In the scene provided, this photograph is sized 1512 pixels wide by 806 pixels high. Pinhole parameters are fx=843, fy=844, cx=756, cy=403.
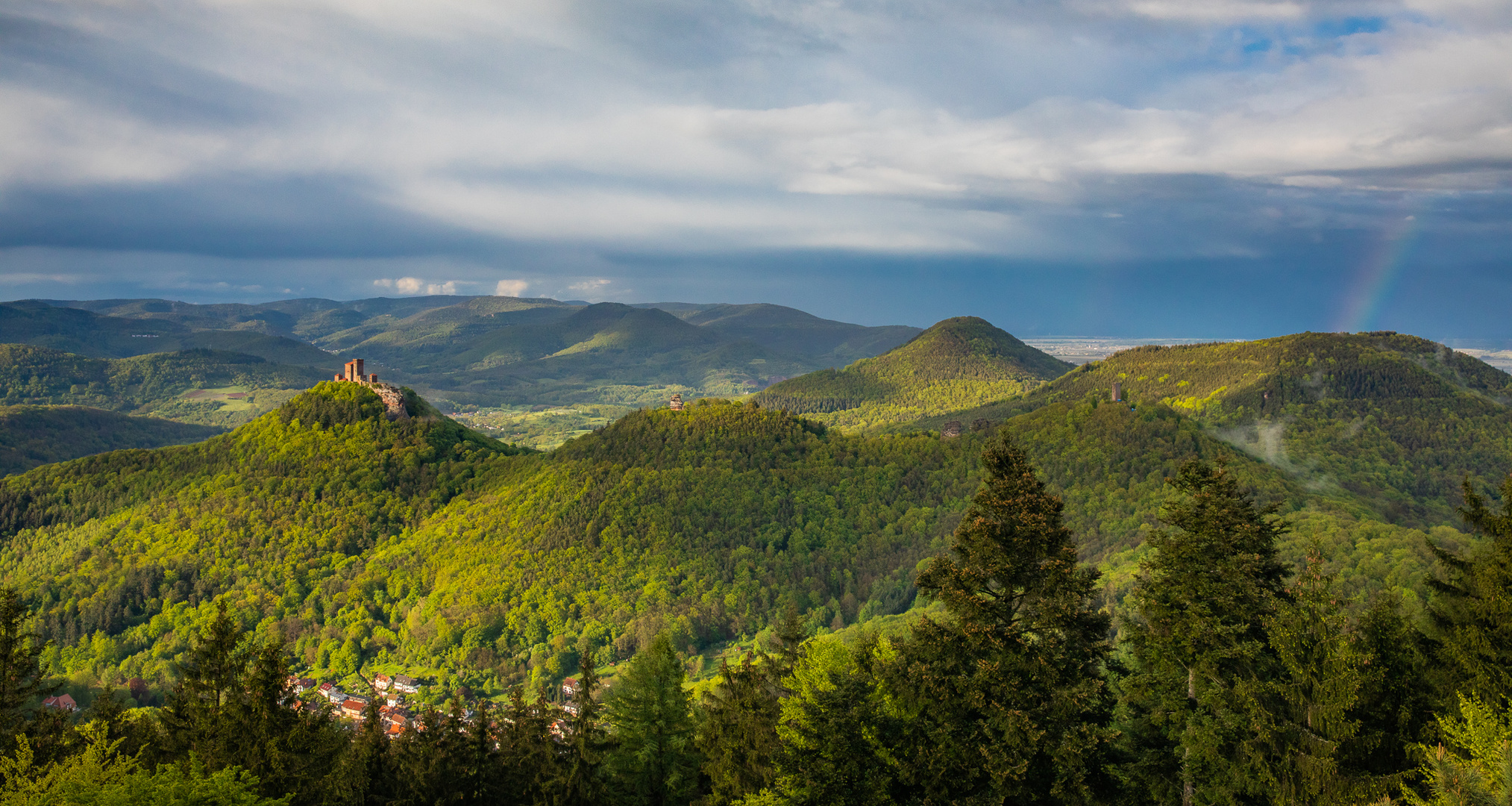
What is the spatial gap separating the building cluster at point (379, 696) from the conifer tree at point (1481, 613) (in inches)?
3010

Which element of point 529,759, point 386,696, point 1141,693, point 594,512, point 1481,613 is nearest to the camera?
point 1481,613

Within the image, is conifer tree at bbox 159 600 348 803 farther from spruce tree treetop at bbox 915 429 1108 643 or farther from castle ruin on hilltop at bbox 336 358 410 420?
castle ruin on hilltop at bbox 336 358 410 420

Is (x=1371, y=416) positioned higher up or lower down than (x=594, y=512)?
higher up

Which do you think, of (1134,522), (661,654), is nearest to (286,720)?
(661,654)

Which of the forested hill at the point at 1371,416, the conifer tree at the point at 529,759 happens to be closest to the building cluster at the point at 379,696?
the conifer tree at the point at 529,759

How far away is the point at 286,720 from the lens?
118 ft

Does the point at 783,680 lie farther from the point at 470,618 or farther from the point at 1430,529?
the point at 1430,529

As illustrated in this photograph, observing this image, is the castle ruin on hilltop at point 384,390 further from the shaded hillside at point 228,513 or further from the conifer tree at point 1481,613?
the conifer tree at point 1481,613

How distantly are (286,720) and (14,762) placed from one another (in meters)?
10.4

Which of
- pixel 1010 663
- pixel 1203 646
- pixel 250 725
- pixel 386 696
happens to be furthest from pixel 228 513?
pixel 1203 646

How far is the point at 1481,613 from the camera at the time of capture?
1076 inches

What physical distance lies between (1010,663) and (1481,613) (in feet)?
49.8

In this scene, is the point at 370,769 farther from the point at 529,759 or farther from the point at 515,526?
the point at 515,526

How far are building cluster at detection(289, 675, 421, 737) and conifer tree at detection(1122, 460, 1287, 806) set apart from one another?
223 ft
